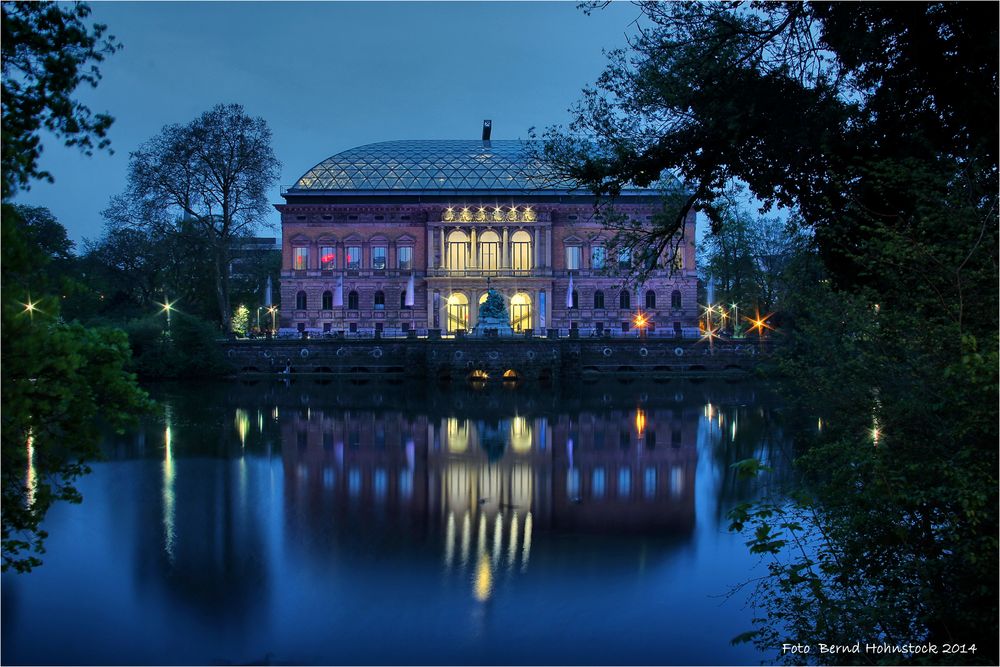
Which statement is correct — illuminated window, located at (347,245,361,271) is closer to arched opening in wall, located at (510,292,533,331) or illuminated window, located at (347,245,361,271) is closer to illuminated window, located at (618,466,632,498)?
arched opening in wall, located at (510,292,533,331)

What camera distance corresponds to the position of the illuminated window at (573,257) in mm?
72438

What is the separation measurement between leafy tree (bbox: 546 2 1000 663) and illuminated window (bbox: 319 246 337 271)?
5962 cm

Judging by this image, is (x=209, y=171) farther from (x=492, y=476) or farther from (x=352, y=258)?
(x=492, y=476)

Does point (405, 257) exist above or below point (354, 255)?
below

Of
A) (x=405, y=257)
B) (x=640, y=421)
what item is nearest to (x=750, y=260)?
(x=405, y=257)

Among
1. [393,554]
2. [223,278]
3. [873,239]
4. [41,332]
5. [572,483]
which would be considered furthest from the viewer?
[223,278]

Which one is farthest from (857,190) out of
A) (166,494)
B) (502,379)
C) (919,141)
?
(502,379)

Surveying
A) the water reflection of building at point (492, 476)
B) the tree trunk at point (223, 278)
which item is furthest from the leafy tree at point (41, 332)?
the tree trunk at point (223, 278)

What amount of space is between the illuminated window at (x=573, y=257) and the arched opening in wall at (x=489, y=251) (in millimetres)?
6200

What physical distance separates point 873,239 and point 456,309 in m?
64.3

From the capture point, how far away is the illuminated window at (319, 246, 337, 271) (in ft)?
236

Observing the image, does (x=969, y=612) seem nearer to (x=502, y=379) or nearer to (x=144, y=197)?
(x=502, y=379)

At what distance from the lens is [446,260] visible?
71.5m

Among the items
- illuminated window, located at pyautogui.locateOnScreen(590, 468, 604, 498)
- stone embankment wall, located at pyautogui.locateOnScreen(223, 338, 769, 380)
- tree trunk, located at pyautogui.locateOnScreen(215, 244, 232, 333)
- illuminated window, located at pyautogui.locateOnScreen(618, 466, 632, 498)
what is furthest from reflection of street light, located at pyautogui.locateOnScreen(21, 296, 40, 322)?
tree trunk, located at pyautogui.locateOnScreen(215, 244, 232, 333)
